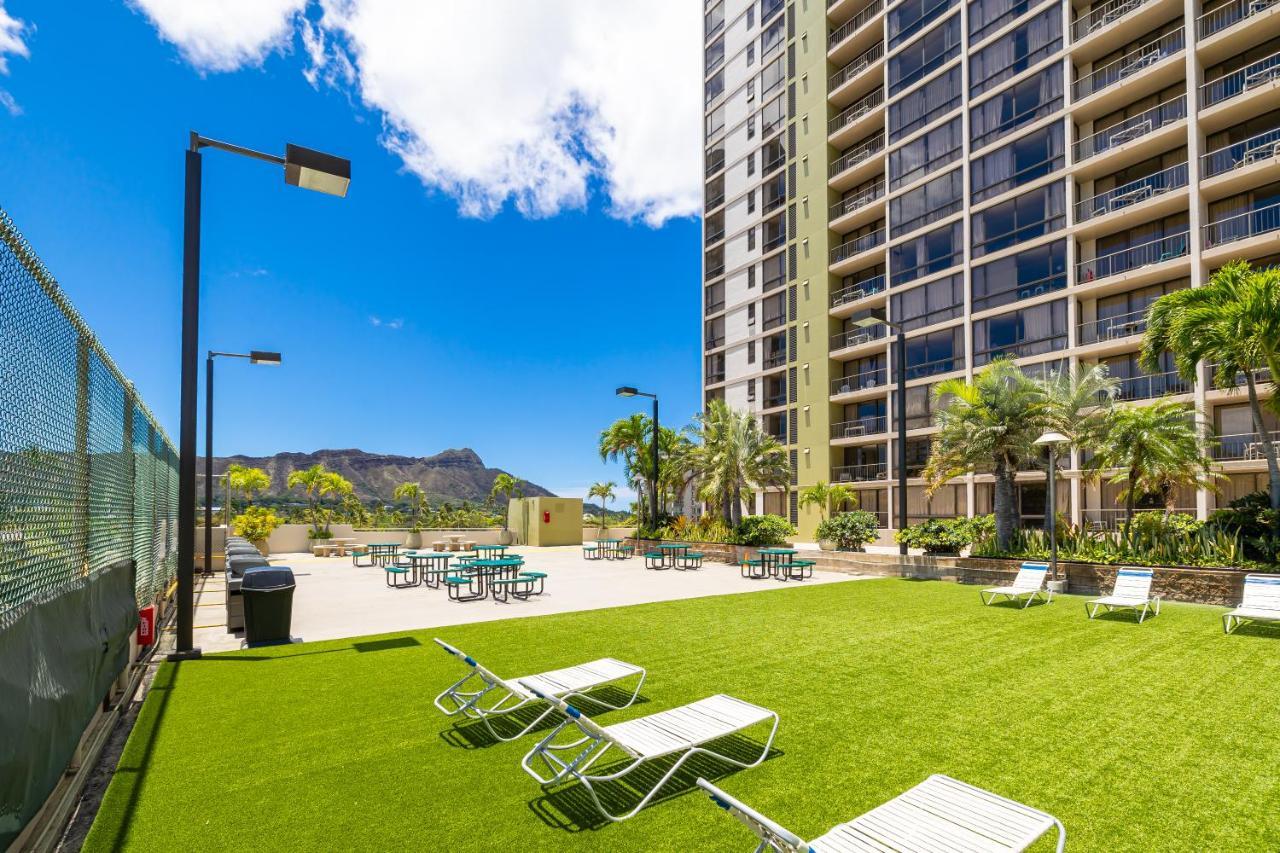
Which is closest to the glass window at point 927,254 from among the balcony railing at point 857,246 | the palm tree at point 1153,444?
the balcony railing at point 857,246

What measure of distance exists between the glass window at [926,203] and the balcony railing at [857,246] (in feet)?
4.21

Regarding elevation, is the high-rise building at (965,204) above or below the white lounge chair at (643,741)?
above

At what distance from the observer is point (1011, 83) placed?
101 ft

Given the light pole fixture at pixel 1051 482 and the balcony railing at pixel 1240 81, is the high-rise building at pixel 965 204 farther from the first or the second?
the light pole fixture at pixel 1051 482

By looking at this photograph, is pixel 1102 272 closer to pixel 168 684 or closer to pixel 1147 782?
pixel 1147 782

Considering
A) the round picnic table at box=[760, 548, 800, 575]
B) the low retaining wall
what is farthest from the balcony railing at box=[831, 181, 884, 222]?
the low retaining wall

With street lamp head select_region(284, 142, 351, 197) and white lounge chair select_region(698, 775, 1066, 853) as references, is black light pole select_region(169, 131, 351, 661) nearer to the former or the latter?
street lamp head select_region(284, 142, 351, 197)

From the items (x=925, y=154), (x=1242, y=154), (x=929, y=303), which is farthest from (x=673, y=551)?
(x=925, y=154)

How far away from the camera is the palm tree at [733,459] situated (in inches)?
1187

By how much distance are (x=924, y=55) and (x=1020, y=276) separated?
46.3ft

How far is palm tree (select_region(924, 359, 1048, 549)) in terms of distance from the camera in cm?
1719

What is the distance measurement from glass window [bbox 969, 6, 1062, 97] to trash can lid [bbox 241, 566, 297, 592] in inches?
1411

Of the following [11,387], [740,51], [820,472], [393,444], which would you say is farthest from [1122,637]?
[393,444]

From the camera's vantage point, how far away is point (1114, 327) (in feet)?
88.0
